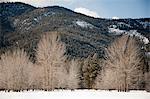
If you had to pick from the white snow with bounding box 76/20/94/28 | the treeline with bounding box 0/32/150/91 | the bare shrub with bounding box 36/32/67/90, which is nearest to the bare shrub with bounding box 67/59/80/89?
the treeline with bounding box 0/32/150/91

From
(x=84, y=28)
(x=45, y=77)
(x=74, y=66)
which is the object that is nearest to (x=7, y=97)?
(x=45, y=77)

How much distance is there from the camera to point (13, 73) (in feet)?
91.0

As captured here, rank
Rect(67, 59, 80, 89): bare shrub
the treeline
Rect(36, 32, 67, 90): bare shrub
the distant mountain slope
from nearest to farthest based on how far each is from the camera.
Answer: Rect(36, 32, 67, 90): bare shrub, the treeline, Rect(67, 59, 80, 89): bare shrub, the distant mountain slope

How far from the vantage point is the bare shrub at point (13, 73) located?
27328mm

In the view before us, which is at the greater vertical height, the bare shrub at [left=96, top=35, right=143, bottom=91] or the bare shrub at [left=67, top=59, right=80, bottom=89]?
the bare shrub at [left=96, top=35, right=143, bottom=91]

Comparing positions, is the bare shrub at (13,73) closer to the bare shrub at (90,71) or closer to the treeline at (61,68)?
the treeline at (61,68)

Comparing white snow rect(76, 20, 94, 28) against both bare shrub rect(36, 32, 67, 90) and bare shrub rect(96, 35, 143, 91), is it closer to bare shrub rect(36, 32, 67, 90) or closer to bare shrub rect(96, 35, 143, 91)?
bare shrub rect(96, 35, 143, 91)

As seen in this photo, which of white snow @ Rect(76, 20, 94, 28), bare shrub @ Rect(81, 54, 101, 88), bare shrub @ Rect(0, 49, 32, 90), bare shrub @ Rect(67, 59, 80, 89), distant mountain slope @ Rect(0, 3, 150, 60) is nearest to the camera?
bare shrub @ Rect(0, 49, 32, 90)

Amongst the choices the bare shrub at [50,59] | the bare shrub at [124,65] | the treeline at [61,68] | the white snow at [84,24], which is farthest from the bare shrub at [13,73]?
the white snow at [84,24]

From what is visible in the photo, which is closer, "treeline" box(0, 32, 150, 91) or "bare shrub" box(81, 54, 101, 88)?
"treeline" box(0, 32, 150, 91)

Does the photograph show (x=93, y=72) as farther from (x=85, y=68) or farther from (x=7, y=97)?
(x=7, y=97)

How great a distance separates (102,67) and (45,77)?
28.1 feet

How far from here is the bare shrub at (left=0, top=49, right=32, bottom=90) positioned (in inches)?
1076

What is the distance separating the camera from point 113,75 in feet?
88.0
